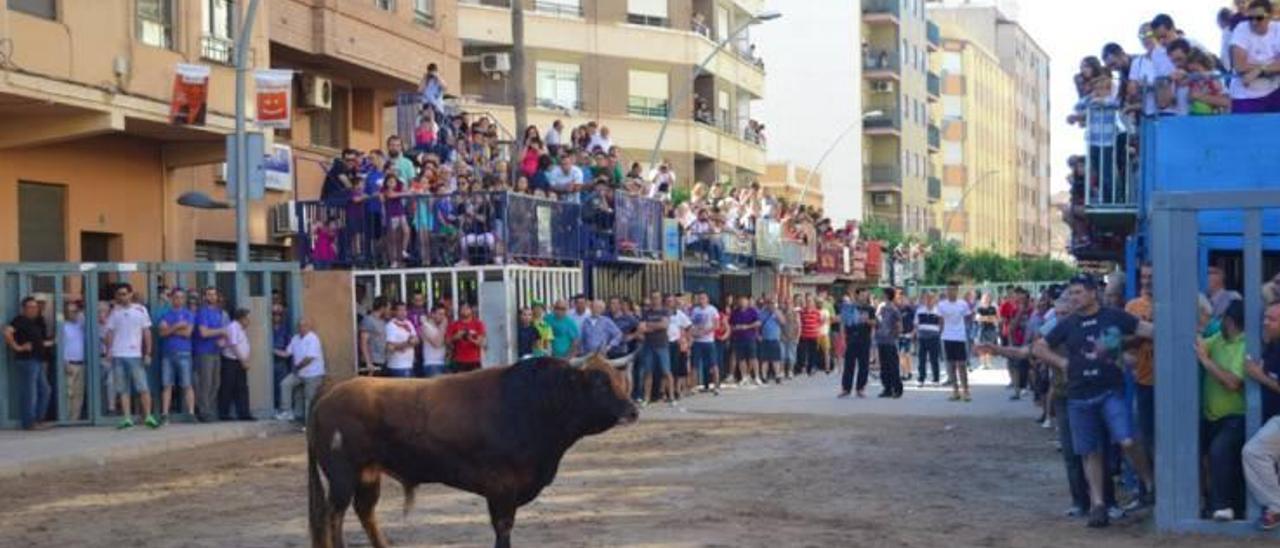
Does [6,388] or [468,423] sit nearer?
[468,423]

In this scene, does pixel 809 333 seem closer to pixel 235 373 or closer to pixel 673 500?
pixel 235 373

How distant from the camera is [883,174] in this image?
94.0 m

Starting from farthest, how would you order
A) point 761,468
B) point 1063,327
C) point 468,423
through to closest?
point 761,468
point 1063,327
point 468,423

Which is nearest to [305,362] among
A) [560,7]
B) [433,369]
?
[433,369]

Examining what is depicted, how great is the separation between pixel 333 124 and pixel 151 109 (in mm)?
9050

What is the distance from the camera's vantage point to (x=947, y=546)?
496 inches

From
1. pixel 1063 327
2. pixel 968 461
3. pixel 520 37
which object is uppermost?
pixel 520 37

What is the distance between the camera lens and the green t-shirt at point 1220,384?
42.6 feet

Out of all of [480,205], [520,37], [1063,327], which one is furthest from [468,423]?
[520,37]

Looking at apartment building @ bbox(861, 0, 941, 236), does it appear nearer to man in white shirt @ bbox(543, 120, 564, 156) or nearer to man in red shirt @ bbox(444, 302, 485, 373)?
man in white shirt @ bbox(543, 120, 564, 156)

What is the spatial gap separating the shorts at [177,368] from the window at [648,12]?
3642 centimetres

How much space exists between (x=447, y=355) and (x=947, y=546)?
13.6m

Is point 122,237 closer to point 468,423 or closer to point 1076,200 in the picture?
point 1076,200

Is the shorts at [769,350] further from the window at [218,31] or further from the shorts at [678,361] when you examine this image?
the window at [218,31]
